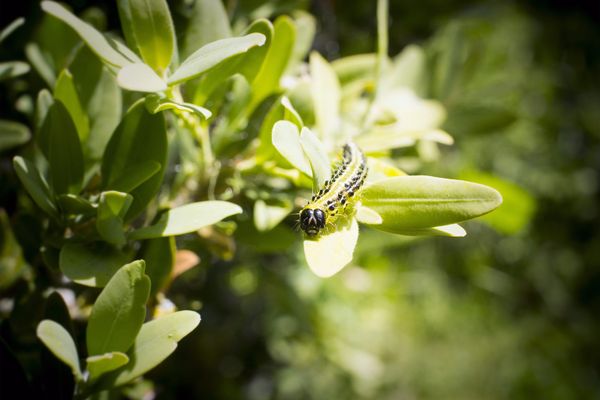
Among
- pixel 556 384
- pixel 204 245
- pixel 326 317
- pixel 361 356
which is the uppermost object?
pixel 204 245

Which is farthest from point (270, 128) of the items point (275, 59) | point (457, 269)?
point (457, 269)

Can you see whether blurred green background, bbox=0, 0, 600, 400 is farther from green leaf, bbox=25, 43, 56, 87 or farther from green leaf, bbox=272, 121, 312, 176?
green leaf, bbox=272, 121, 312, 176

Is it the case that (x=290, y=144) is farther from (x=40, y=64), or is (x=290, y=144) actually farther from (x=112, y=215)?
(x=40, y=64)

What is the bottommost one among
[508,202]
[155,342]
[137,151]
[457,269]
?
[457,269]

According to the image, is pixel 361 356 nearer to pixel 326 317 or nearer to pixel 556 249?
pixel 326 317

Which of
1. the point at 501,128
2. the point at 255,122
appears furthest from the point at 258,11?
the point at 501,128

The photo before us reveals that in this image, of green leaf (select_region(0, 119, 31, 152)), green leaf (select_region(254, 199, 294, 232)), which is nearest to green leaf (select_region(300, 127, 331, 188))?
green leaf (select_region(254, 199, 294, 232))
